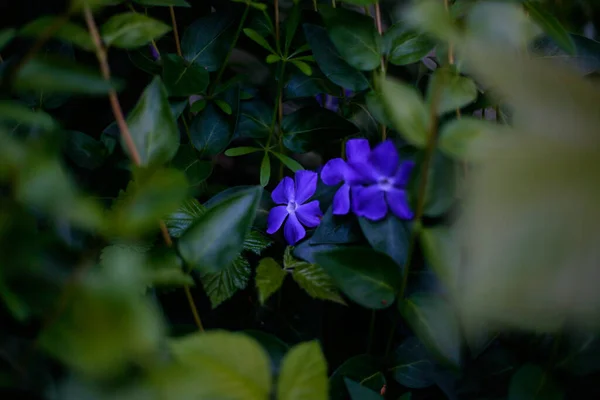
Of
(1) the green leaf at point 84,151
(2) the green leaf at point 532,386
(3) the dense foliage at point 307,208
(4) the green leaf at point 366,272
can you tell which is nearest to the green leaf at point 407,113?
(3) the dense foliage at point 307,208

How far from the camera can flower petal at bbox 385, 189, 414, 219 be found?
1.60 feet

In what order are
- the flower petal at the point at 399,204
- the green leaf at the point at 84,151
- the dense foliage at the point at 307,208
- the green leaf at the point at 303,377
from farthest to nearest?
1. the green leaf at the point at 84,151
2. the flower petal at the point at 399,204
3. the green leaf at the point at 303,377
4. the dense foliage at the point at 307,208

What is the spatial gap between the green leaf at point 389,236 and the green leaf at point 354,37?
15 cm

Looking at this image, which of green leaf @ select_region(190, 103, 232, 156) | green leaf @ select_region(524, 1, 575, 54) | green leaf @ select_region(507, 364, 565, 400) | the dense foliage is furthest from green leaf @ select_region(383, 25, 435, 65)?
green leaf @ select_region(507, 364, 565, 400)

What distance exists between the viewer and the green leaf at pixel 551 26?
0.44m

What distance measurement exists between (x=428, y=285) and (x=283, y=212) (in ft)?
0.60

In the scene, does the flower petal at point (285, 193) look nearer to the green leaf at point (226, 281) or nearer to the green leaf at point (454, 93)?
the green leaf at point (226, 281)

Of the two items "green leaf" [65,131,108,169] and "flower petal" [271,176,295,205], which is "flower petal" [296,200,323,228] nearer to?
"flower petal" [271,176,295,205]

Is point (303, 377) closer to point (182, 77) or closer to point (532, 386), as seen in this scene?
point (532, 386)

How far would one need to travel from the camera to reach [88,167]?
1.95 ft

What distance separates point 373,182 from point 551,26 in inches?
7.8

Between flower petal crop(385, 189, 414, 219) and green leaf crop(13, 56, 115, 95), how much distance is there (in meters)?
0.27

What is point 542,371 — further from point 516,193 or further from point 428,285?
point 516,193

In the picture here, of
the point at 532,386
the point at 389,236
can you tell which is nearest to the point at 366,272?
the point at 389,236
